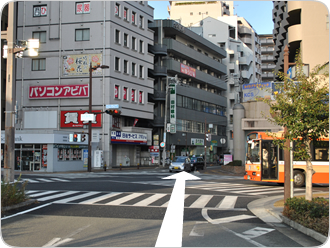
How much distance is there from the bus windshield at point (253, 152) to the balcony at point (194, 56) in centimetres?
4042

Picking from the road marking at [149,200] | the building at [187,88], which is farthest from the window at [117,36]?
the road marking at [149,200]

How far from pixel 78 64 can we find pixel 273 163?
32.3 m

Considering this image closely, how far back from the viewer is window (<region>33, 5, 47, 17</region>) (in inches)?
1884

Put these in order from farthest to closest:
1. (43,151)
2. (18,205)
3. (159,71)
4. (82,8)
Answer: (159,71)
(82,8)
(43,151)
(18,205)

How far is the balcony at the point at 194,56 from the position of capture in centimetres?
6103

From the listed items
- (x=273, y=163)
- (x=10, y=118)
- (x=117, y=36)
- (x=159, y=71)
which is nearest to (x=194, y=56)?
(x=159, y=71)

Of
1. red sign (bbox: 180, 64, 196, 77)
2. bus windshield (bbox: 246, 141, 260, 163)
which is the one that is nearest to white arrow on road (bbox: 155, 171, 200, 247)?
bus windshield (bbox: 246, 141, 260, 163)

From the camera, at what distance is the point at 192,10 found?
95312 millimetres

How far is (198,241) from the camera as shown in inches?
302

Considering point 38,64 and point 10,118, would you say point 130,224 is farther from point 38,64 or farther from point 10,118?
point 38,64

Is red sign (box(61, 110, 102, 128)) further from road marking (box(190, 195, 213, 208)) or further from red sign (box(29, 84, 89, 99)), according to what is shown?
road marking (box(190, 195, 213, 208))

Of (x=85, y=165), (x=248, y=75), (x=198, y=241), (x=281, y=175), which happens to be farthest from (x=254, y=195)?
(x=248, y=75)

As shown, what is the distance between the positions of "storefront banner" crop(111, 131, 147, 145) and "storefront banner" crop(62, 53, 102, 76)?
8.45 metres

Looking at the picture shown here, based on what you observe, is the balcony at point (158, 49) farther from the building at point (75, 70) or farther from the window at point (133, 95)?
the window at point (133, 95)
